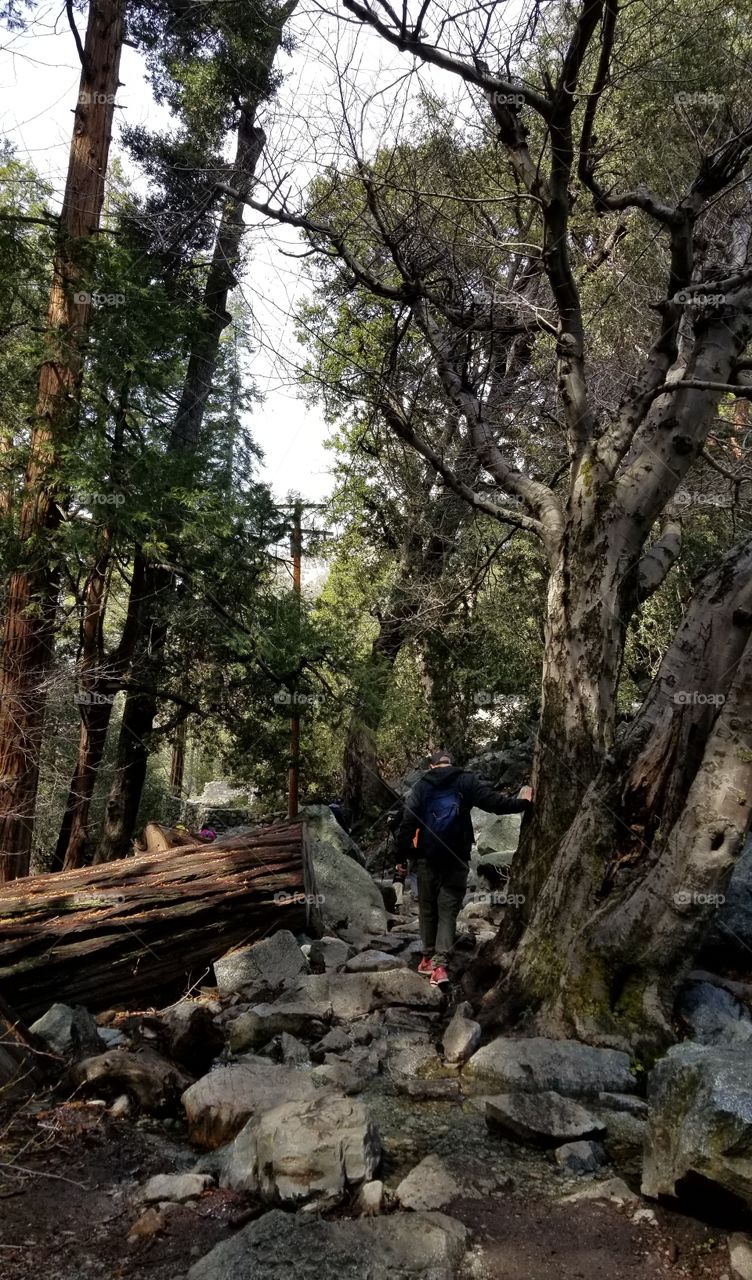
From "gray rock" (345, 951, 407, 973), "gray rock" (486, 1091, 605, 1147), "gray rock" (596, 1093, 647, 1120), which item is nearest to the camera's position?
"gray rock" (486, 1091, 605, 1147)

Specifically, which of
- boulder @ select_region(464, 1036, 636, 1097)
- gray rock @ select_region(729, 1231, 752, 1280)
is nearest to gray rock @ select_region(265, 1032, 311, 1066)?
boulder @ select_region(464, 1036, 636, 1097)

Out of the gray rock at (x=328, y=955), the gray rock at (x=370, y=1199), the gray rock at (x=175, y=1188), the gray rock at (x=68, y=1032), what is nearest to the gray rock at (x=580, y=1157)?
the gray rock at (x=370, y=1199)

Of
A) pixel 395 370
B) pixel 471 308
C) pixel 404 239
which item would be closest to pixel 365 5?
pixel 404 239

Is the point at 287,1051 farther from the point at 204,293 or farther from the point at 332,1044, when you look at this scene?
the point at 204,293

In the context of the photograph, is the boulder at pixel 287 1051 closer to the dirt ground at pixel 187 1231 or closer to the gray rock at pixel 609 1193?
the dirt ground at pixel 187 1231

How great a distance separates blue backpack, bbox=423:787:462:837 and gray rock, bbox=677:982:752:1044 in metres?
2.12

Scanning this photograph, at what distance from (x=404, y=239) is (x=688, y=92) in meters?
2.75

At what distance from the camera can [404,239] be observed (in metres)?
7.11

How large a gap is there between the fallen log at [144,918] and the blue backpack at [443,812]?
122 centimetres

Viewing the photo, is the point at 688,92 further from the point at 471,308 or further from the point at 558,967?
the point at 558,967

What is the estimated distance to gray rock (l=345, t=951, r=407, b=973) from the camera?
6625mm

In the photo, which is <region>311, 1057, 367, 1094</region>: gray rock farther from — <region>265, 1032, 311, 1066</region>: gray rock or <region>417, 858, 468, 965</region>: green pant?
<region>417, 858, 468, 965</region>: green pant

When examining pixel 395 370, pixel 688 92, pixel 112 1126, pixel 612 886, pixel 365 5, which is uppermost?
pixel 688 92

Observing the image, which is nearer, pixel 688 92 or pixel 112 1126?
pixel 112 1126
